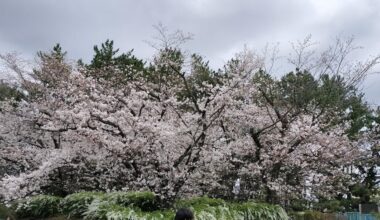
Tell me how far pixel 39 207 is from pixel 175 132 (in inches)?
157

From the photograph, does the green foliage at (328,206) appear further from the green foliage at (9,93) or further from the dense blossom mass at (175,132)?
the green foliage at (9,93)

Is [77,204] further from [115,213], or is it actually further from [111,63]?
[111,63]

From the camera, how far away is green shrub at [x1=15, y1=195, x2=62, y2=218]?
1178cm

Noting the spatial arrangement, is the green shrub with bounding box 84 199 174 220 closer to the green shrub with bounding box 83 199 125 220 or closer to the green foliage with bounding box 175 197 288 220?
the green shrub with bounding box 83 199 125 220

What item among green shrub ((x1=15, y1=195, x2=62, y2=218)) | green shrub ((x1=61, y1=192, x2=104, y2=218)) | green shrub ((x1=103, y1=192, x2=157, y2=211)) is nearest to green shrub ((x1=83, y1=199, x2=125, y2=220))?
green shrub ((x1=103, y1=192, x2=157, y2=211))

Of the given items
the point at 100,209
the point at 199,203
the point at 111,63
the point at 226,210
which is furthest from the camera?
the point at 111,63

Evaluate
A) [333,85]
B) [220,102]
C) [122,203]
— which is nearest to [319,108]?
[333,85]

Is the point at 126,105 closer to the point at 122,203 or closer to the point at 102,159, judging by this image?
the point at 102,159

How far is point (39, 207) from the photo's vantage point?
11.9 meters

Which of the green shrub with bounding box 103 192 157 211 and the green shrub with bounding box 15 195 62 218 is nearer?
the green shrub with bounding box 103 192 157 211

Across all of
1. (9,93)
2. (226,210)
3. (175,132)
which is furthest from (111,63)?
(226,210)

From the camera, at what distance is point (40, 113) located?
52.9 feet

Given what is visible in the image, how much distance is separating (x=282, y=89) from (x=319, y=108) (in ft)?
4.94

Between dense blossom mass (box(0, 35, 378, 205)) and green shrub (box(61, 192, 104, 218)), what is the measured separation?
1.76 m
